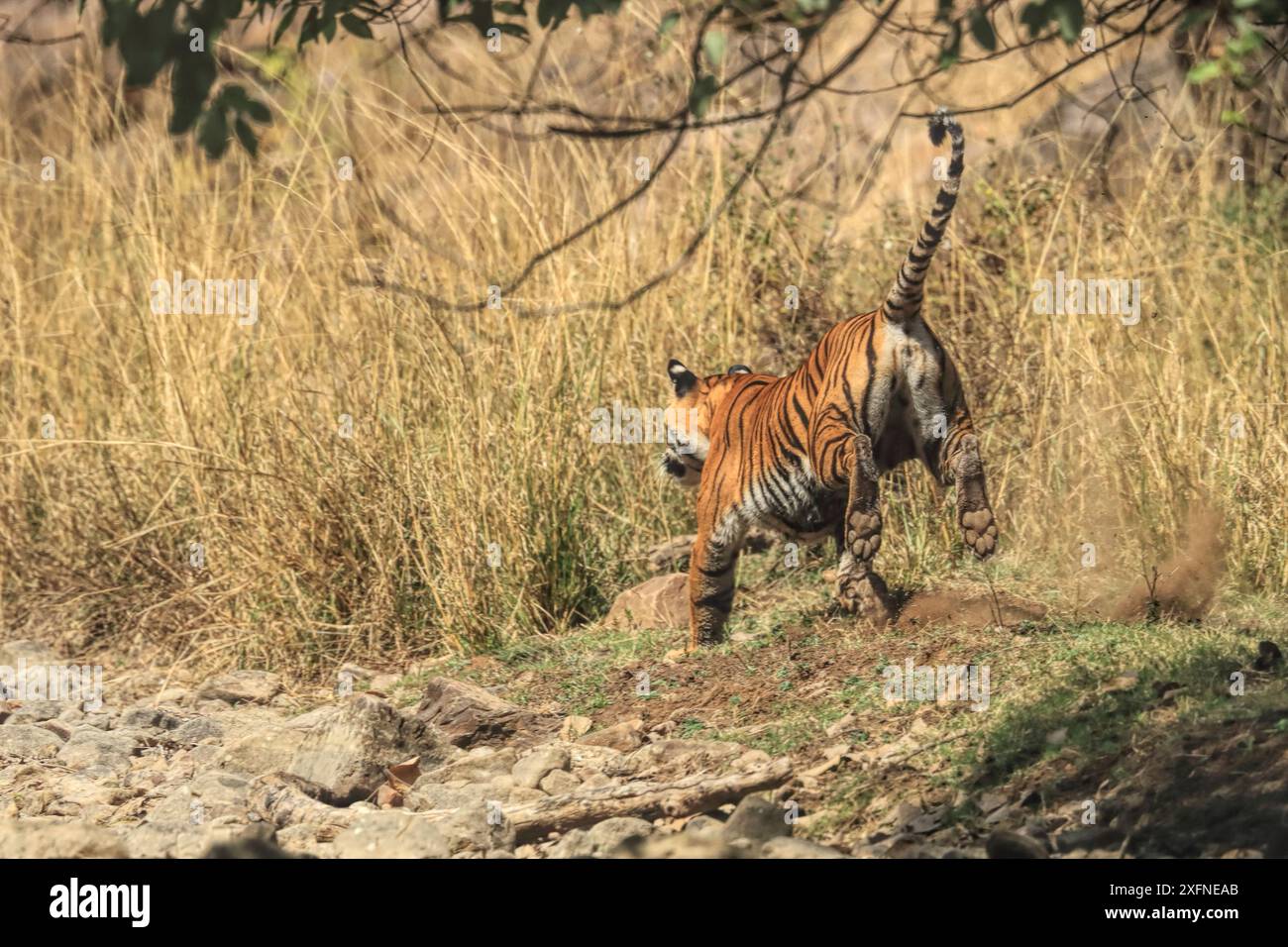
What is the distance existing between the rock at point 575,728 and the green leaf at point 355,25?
253 cm

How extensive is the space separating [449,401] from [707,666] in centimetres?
187

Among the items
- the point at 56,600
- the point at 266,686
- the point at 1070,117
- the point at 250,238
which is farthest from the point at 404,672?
the point at 1070,117

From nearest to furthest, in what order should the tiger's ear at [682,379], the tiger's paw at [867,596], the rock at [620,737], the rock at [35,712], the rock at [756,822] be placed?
the rock at [756,822] < the rock at [620,737] < the tiger's paw at [867,596] < the rock at [35,712] < the tiger's ear at [682,379]

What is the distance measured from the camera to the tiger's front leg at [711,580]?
5707 mm

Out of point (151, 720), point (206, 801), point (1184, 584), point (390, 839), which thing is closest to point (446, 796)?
point (390, 839)

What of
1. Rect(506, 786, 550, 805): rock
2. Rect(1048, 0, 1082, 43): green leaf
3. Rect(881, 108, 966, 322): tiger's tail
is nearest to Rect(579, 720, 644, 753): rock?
Rect(506, 786, 550, 805): rock

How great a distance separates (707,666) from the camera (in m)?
5.61

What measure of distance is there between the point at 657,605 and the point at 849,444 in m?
1.59

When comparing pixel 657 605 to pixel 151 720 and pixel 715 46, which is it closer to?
pixel 151 720

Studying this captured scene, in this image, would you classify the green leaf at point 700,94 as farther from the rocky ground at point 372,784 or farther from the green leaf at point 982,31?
the rocky ground at point 372,784

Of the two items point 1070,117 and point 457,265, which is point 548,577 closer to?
point 457,265

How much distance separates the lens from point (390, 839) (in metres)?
4.22

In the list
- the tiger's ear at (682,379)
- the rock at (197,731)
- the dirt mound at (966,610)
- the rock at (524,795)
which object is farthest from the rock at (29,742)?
the dirt mound at (966,610)

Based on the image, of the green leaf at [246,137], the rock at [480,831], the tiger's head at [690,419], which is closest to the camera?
the green leaf at [246,137]
